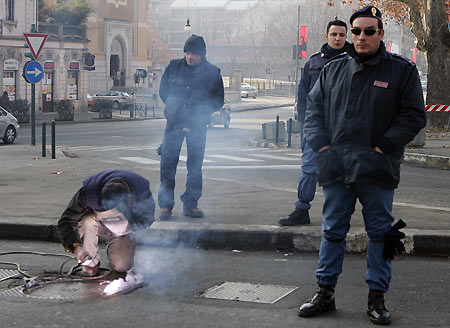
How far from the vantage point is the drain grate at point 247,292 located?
220 inches

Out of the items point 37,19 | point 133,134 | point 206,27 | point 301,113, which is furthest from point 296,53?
point 206,27

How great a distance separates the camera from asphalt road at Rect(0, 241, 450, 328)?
16.4 ft

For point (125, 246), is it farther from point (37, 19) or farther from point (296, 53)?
point (37, 19)

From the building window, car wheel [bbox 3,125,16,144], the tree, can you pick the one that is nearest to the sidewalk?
car wheel [bbox 3,125,16,144]

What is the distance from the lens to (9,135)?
25.0 m

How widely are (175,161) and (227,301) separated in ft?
10.2

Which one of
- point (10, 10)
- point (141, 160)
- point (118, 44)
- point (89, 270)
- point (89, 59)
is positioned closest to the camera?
point (89, 270)

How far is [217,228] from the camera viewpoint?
7566 millimetres

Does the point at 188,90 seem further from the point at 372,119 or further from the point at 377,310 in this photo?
the point at 377,310

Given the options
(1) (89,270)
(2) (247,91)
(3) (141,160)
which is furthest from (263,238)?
(2) (247,91)

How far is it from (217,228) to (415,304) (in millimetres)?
2553

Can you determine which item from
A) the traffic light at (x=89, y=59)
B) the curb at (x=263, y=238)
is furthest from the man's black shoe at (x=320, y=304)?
the traffic light at (x=89, y=59)

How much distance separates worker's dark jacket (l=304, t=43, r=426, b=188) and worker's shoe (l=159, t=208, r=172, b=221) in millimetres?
3234

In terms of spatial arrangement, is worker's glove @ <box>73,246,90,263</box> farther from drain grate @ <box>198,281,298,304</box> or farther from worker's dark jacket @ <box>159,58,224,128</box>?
worker's dark jacket @ <box>159,58,224,128</box>
